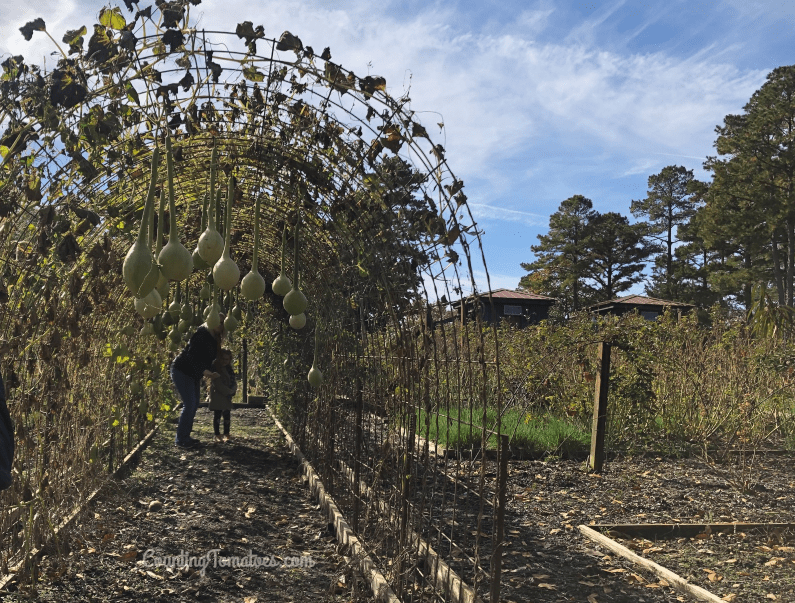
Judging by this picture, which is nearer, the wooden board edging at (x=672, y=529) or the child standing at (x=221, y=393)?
the wooden board edging at (x=672, y=529)

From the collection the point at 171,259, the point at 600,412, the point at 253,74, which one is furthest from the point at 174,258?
the point at 600,412

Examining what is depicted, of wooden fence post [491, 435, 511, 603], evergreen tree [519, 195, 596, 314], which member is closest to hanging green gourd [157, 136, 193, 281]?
wooden fence post [491, 435, 511, 603]

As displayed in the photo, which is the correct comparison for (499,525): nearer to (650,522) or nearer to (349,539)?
(349,539)

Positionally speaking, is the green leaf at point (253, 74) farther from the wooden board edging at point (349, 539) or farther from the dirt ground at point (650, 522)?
the dirt ground at point (650, 522)

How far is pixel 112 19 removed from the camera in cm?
215

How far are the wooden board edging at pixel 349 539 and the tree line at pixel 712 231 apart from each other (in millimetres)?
17583

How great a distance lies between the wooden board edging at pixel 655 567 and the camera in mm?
3422

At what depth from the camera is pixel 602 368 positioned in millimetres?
6496

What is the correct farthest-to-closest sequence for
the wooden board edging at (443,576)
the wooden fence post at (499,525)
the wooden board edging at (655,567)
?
the wooden board edging at (655,567) < the wooden board edging at (443,576) < the wooden fence post at (499,525)

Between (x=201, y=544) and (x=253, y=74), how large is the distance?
121 inches

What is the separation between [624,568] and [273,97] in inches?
131

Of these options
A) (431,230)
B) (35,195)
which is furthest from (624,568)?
(35,195)

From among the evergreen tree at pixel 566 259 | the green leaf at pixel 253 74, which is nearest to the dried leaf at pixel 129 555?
the green leaf at pixel 253 74

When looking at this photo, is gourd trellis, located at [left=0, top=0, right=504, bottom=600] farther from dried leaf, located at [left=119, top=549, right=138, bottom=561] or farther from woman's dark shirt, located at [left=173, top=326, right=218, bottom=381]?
woman's dark shirt, located at [left=173, top=326, right=218, bottom=381]
